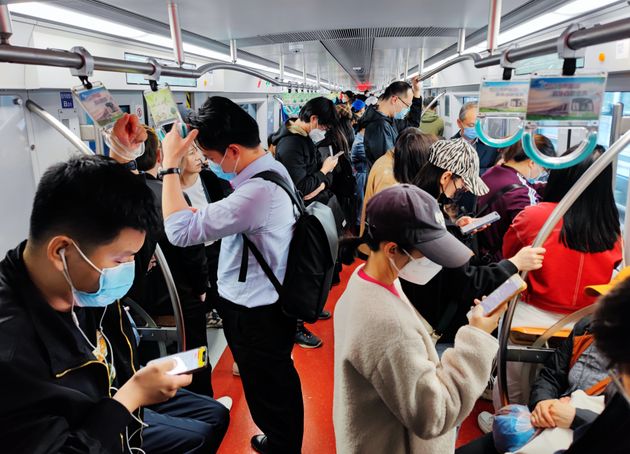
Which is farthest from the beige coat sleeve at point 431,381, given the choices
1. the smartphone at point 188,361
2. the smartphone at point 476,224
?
the smartphone at point 476,224

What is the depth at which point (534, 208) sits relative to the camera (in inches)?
90.6

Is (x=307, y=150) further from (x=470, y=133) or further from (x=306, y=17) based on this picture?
(x=470, y=133)

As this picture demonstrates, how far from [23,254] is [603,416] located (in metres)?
1.70

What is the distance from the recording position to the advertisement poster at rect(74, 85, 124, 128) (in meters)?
1.59

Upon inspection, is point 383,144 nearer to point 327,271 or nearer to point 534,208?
point 534,208

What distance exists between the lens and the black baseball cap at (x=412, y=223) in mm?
1343

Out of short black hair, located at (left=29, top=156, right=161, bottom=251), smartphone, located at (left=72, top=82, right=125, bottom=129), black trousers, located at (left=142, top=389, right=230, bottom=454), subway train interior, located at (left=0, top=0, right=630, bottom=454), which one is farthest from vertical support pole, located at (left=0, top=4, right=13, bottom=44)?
black trousers, located at (left=142, top=389, right=230, bottom=454)

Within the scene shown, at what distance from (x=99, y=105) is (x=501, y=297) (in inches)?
63.9

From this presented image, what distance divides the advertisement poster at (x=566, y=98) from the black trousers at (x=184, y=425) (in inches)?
65.7

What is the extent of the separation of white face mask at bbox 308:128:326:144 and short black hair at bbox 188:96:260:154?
195cm

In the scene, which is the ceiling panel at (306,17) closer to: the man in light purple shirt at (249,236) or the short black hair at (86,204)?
the man in light purple shirt at (249,236)

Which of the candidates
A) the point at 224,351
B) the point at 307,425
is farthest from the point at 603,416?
the point at 224,351

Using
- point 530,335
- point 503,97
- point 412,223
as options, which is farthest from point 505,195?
point 412,223

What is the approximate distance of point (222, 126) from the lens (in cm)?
193
